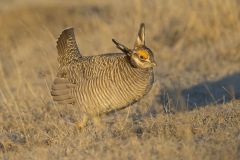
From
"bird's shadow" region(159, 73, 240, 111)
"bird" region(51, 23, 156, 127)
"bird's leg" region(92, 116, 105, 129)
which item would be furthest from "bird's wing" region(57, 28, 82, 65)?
"bird's shadow" region(159, 73, 240, 111)

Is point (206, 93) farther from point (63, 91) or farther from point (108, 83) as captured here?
point (108, 83)

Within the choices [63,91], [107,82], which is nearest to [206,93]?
[63,91]

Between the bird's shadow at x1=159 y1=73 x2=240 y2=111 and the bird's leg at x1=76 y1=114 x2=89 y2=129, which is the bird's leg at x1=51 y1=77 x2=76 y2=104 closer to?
the bird's leg at x1=76 y1=114 x2=89 y2=129

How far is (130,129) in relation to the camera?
6.10 metres

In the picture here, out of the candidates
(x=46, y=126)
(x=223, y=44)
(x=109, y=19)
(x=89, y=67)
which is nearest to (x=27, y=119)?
(x=46, y=126)

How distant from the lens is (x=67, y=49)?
23.5 ft

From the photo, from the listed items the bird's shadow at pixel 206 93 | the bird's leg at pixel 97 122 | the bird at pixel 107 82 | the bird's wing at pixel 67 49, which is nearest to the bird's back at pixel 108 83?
the bird at pixel 107 82

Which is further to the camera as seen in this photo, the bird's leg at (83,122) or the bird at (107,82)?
the bird's leg at (83,122)

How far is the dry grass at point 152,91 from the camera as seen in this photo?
550 centimetres

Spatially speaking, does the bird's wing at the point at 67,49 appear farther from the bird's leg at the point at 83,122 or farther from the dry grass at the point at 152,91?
the bird's leg at the point at 83,122

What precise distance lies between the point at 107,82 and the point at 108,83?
15 millimetres

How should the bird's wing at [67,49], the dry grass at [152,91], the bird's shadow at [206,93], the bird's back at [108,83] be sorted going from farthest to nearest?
1. the bird's shadow at [206,93]
2. the bird's wing at [67,49]
3. the bird's back at [108,83]
4. the dry grass at [152,91]

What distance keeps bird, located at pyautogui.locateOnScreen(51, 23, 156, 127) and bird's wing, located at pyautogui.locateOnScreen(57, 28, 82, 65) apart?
1.06 ft

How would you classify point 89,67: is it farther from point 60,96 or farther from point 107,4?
point 107,4
